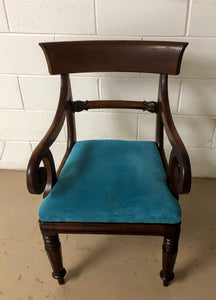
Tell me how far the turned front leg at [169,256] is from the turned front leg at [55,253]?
15.4 inches

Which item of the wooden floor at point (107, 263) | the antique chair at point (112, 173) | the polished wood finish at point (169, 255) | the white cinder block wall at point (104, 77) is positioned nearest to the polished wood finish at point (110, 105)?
the antique chair at point (112, 173)

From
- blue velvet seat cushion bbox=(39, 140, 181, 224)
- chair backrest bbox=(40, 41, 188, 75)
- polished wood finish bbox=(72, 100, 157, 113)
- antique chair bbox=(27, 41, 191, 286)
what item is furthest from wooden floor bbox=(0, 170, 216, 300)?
chair backrest bbox=(40, 41, 188, 75)

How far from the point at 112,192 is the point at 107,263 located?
47 centimetres

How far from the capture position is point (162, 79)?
110 centimetres

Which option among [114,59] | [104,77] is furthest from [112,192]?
[104,77]

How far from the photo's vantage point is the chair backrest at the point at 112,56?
1.05 m

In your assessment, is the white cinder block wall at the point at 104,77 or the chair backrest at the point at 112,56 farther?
the white cinder block wall at the point at 104,77

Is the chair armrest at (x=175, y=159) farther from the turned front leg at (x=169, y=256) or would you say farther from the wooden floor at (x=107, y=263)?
the wooden floor at (x=107, y=263)

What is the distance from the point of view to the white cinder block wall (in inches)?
49.1

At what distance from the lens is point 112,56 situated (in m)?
1.10

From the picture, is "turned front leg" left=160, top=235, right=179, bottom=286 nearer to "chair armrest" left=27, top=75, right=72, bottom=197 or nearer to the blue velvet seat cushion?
the blue velvet seat cushion

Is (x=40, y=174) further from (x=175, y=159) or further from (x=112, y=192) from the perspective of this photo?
(x=175, y=159)

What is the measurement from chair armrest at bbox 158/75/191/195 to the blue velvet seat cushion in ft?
0.15

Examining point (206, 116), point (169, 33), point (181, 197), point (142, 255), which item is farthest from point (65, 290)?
point (169, 33)
